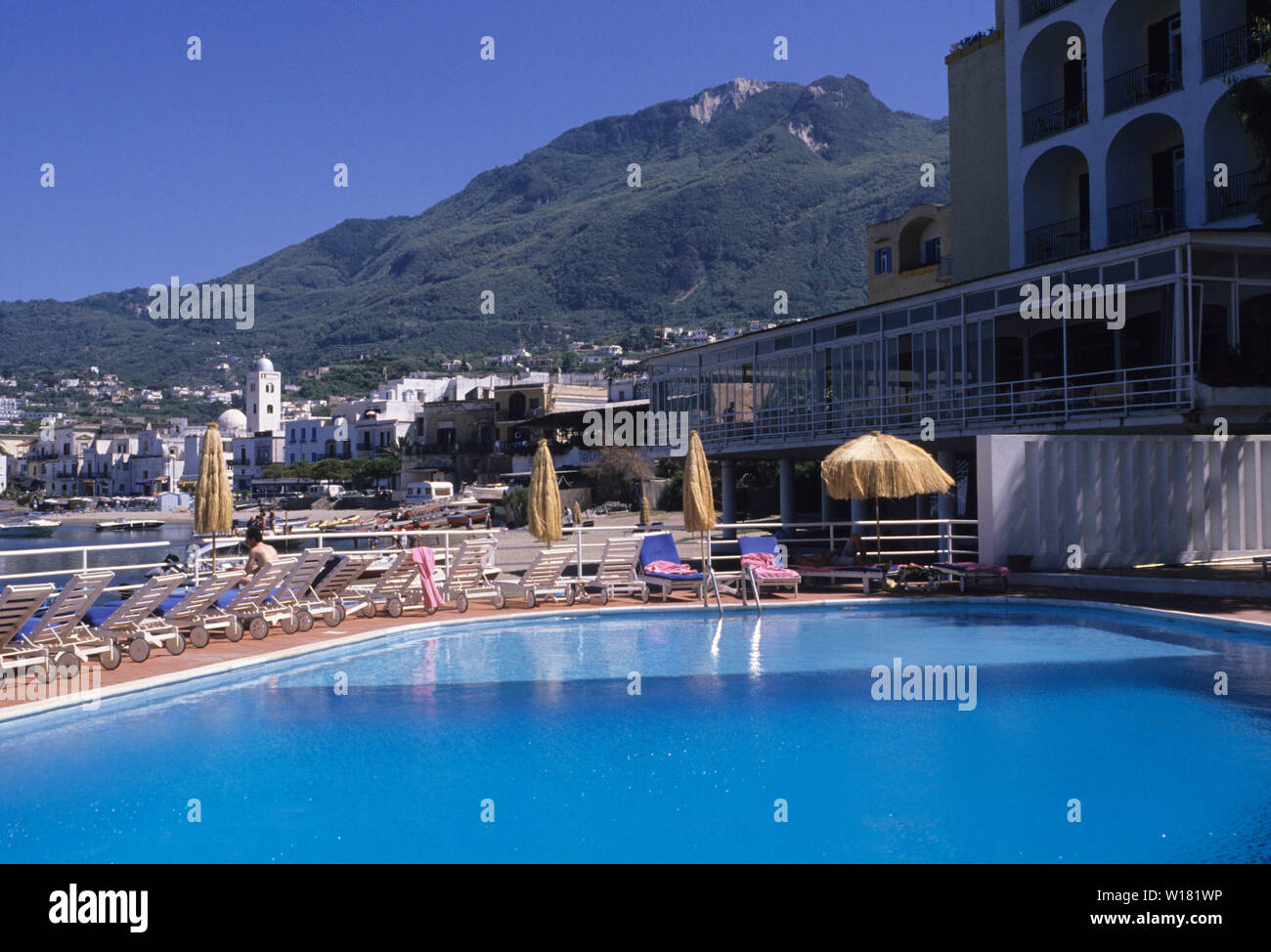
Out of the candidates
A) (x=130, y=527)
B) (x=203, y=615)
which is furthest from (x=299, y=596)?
(x=130, y=527)

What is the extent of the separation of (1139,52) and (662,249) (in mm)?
129270

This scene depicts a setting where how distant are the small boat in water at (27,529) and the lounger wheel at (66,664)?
297 ft

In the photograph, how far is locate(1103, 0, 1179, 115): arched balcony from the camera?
24984 millimetres

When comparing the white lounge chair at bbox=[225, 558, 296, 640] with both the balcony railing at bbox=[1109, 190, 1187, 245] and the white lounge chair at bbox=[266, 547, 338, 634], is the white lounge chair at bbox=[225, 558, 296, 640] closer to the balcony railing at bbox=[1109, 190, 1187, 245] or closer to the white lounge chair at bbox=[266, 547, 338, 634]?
the white lounge chair at bbox=[266, 547, 338, 634]

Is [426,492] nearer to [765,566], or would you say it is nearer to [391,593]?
[765,566]

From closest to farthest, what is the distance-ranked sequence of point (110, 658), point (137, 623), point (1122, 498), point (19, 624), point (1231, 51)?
point (19, 624)
point (110, 658)
point (137, 623)
point (1122, 498)
point (1231, 51)

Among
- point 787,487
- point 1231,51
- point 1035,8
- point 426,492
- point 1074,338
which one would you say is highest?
point 1035,8

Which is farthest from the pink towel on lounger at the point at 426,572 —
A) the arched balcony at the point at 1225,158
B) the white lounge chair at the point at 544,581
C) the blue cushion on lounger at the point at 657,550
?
the arched balcony at the point at 1225,158

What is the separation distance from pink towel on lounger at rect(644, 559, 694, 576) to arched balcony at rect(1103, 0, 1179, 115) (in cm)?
1705

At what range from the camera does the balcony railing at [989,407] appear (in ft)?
63.8

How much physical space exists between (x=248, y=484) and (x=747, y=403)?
311ft

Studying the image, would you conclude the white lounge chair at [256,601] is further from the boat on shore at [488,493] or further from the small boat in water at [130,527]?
the small boat in water at [130,527]

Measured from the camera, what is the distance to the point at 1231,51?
895 inches
